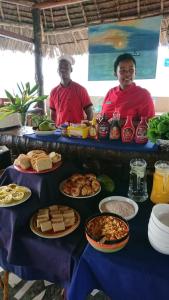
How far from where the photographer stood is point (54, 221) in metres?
1.00

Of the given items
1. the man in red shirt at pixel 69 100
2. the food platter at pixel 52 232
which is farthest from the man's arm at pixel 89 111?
the food platter at pixel 52 232

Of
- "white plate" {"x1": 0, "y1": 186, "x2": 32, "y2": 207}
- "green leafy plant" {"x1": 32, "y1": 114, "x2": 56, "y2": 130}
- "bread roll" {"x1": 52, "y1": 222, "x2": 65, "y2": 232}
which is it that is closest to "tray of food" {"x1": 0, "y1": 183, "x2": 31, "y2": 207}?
"white plate" {"x1": 0, "y1": 186, "x2": 32, "y2": 207}

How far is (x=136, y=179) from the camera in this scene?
1.17 metres

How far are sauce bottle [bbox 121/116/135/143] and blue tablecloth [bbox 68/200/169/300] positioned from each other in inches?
25.9

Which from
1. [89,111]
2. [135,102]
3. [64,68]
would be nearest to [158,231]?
[135,102]

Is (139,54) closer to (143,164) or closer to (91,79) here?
(91,79)

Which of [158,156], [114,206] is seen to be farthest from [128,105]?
[114,206]

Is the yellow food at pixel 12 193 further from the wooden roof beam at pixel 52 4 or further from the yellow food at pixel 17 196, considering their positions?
the wooden roof beam at pixel 52 4

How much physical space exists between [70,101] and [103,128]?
3.81ft

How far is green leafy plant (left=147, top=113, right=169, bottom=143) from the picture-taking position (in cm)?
118

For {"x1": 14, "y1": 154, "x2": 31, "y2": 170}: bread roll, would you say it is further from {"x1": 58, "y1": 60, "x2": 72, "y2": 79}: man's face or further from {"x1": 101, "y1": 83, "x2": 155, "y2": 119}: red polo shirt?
{"x1": 58, "y1": 60, "x2": 72, "y2": 79}: man's face

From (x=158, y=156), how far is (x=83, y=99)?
1.47 m

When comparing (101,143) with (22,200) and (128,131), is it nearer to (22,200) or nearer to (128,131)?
(128,131)

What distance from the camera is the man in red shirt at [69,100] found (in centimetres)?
246
